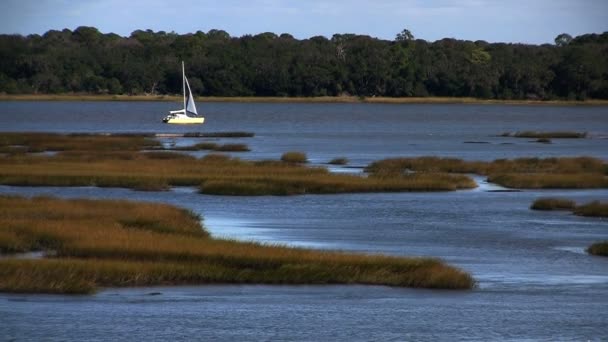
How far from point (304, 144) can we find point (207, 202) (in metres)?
43.5

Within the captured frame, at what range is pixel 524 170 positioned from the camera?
5544 centimetres

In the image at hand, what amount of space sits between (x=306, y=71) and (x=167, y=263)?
5414 inches

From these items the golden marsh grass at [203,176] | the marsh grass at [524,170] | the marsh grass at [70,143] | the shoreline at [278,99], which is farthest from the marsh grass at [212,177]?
the shoreline at [278,99]

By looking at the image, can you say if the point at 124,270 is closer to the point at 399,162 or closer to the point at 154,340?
the point at 154,340

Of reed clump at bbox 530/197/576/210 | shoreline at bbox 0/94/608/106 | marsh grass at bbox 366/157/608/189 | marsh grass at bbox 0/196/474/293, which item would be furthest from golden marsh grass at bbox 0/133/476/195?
shoreline at bbox 0/94/608/106

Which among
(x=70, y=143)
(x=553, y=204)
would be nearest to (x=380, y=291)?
(x=553, y=204)

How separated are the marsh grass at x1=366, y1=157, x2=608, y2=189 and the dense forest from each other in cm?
10150

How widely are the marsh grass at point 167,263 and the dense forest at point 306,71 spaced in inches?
5239

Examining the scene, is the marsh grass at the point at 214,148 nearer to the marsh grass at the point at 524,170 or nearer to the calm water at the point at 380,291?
the calm water at the point at 380,291

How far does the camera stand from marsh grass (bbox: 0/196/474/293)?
80.3ft

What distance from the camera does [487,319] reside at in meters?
23.0

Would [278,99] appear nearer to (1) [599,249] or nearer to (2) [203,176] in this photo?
(2) [203,176]

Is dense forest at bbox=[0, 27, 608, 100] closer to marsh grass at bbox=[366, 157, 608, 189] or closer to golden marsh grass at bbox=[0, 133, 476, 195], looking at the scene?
marsh grass at bbox=[366, 157, 608, 189]

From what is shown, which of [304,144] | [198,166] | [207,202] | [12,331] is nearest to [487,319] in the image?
[12,331]
